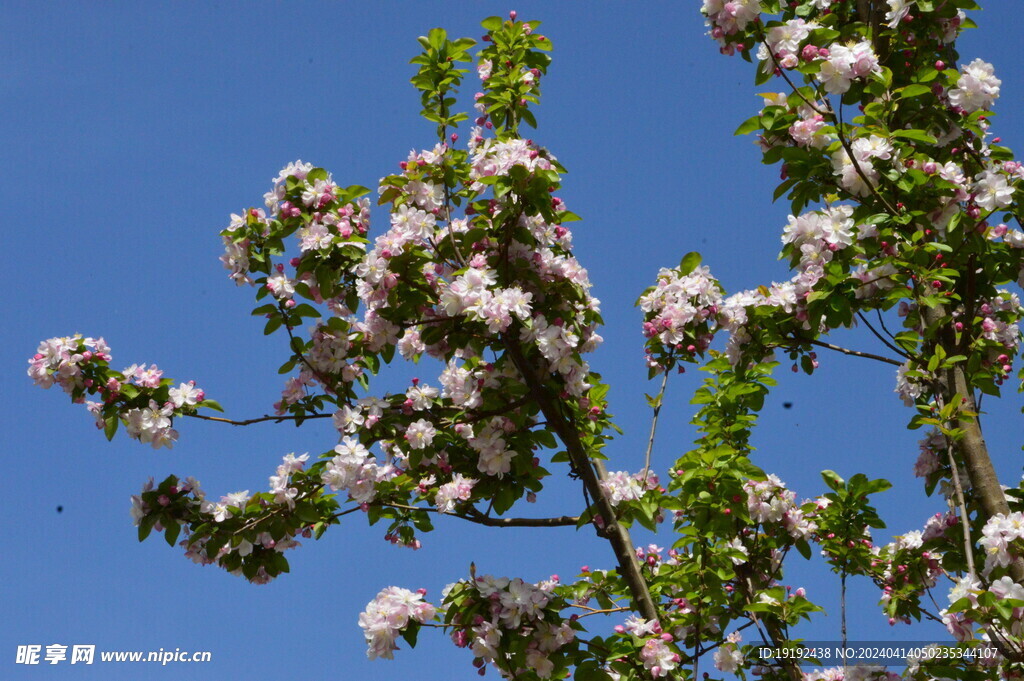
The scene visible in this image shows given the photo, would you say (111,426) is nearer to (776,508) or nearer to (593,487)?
(593,487)

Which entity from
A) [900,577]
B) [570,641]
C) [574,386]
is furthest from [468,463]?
[900,577]

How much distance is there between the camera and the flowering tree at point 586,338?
4.07 m

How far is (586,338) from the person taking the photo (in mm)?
4375

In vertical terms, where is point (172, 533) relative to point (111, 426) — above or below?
below

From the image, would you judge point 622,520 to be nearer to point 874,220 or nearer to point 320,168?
point 874,220

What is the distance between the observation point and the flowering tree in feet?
13.4

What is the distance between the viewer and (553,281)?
4.18m

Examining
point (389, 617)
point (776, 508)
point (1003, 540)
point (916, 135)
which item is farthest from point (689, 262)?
point (389, 617)

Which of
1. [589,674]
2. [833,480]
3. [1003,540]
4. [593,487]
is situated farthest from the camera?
[833,480]

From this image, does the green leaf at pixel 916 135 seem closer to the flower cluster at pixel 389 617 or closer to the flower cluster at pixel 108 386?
the flower cluster at pixel 389 617

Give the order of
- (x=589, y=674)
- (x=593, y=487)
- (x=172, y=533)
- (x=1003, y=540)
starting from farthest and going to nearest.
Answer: (x=172, y=533), (x=593, y=487), (x=589, y=674), (x=1003, y=540)

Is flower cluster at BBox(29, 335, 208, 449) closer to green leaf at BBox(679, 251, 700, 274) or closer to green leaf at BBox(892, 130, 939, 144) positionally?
green leaf at BBox(679, 251, 700, 274)

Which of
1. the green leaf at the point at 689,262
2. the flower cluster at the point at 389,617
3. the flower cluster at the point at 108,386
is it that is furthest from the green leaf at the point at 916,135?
the flower cluster at the point at 108,386

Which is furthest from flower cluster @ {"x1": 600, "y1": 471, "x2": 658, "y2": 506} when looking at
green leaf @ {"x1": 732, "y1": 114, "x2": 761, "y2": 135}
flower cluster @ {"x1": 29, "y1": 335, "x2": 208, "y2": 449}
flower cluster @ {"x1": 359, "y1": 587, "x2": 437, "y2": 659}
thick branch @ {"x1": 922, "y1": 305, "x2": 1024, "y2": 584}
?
flower cluster @ {"x1": 29, "y1": 335, "x2": 208, "y2": 449}
